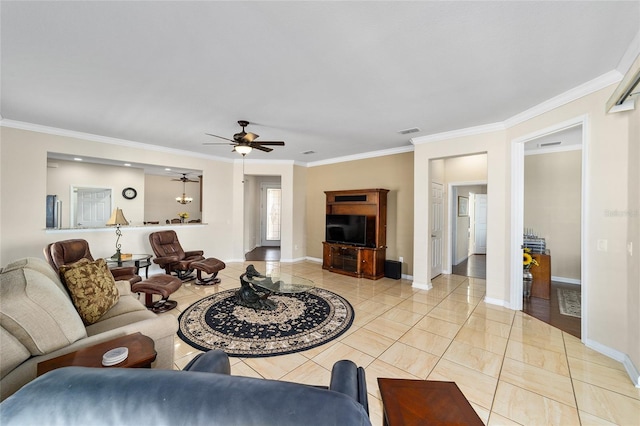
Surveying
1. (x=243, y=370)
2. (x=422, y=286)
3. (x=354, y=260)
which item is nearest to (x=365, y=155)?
(x=354, y=260)

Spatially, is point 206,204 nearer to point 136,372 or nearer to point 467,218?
point 136,372

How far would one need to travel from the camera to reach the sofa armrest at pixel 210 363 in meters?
1.19

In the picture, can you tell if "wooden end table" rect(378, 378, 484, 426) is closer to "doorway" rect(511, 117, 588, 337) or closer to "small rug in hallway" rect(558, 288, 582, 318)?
"small rug in hallway" rect(558, 288, 582, 318)

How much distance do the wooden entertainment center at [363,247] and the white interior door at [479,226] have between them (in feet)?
15.7

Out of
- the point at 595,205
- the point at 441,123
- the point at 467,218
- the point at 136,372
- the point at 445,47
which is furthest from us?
the point at 467,218

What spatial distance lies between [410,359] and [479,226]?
7623 mm

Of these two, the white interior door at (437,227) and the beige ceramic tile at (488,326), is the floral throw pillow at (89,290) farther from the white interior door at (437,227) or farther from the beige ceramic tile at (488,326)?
the white interior door at (437,227)

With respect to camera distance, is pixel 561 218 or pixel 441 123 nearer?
pixel 441 123

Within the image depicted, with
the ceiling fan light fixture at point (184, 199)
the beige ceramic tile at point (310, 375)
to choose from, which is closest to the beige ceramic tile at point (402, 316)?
the beige ceramic tile at point (310, 375)

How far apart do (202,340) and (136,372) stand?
2.17m

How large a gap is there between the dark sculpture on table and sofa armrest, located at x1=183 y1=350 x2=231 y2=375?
2051 millimetres

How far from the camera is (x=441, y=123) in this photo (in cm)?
369

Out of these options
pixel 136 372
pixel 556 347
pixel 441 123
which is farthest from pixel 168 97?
pixel 556 347

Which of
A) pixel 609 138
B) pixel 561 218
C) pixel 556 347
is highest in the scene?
pixel 609 138
